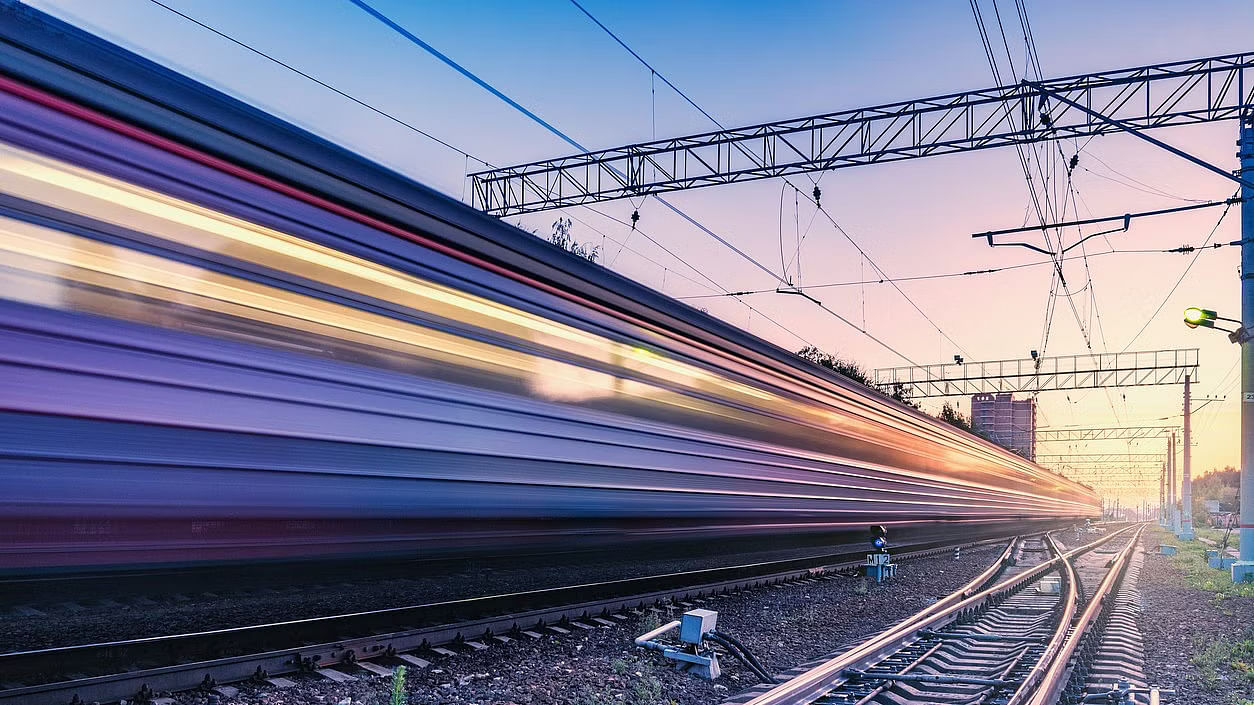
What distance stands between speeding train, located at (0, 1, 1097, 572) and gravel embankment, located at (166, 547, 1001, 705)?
0.65m

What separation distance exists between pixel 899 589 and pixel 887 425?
140 inches

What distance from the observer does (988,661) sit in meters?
7.15

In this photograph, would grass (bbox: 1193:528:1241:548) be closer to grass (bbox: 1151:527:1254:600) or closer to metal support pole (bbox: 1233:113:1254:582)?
grass (bbox: 1151:527:1254:600)

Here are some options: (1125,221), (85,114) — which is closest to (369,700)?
(85,114)

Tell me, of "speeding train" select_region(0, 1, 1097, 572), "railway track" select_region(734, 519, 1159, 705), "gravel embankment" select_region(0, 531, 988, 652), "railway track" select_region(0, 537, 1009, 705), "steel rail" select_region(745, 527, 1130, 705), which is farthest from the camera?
"railway track" select_region(734, 519, 1159, 705)

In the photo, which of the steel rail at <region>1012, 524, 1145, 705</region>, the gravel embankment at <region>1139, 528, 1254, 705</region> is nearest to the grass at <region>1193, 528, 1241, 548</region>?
the gravel embankment at <region>1139, 528, 1254, 705</region>

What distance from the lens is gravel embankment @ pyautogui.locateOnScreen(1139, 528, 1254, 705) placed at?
641 cm

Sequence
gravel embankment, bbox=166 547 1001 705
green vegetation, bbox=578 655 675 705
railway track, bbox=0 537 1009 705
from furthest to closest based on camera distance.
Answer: green vegetation, bbox=578 655 675 705
gravel embankment, bbox=166 547 1001 705
railway track, bbox=0 537 1009 705

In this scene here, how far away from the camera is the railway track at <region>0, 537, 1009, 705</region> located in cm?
383

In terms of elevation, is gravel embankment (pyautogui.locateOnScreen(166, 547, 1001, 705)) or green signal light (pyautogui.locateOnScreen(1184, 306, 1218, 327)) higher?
green signal light (pyautogui.locateOnScreen(1184, 306, 1218, 327))

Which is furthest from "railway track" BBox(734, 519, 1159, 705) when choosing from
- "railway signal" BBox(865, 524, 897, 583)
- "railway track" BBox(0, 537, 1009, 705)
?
"railway track" BBox(0, 537, 1009, 705)

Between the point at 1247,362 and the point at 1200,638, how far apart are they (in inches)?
309

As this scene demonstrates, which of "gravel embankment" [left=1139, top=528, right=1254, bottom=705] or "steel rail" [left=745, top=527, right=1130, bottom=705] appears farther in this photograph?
"gravel embankment" [left=1139, top=528, right=1254, bottom=705]

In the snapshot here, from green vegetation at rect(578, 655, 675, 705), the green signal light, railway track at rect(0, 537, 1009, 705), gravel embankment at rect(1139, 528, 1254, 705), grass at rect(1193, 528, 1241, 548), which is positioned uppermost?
the green signal light
